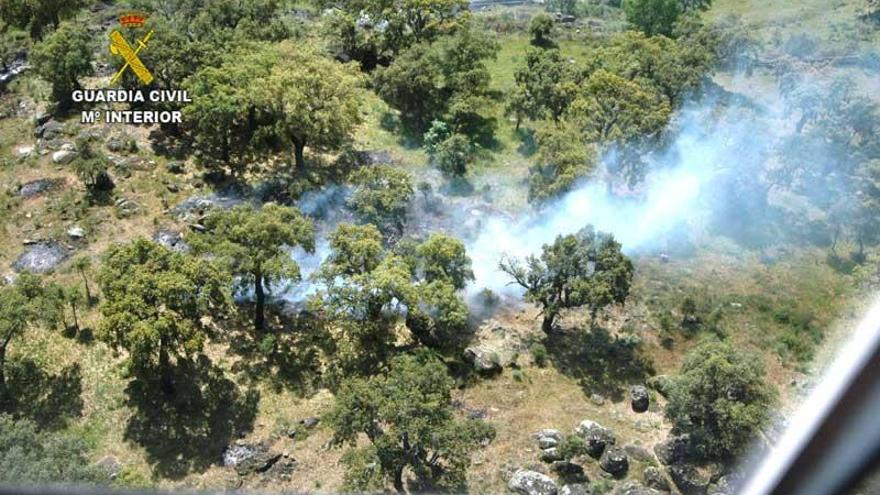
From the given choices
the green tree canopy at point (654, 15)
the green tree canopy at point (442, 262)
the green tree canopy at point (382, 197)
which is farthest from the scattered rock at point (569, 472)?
the green tree canopy at point (654, 15)

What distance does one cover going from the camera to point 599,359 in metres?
22.1

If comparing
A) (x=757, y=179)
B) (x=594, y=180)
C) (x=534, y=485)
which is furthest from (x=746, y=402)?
(x=757, y=179)

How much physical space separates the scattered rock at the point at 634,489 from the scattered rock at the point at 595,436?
1.12 metres

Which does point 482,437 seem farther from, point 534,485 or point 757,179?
point 757,179

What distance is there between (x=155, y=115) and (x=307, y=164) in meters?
5.86

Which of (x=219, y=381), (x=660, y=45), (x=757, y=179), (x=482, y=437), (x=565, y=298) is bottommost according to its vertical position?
(x=219, y=381)

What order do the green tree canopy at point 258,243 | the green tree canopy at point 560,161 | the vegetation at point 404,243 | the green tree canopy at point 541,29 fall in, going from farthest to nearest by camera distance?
the green tree canopy at point 541,29
the green tree canopy at point 560,161
the green tree canopy at point 258,243
the vegetation at point 404,243

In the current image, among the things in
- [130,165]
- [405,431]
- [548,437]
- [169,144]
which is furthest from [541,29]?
[405,431]

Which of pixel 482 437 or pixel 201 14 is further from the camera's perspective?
pixel 201 14

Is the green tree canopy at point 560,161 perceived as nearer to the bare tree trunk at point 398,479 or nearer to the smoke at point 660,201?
the smoke at point 660,201

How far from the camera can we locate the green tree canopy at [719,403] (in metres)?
18.1

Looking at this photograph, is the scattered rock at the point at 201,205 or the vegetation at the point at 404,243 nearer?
the vegetation at the point at 404,243

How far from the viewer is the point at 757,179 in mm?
28375

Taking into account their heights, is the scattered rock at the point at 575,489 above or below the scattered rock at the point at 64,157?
above
